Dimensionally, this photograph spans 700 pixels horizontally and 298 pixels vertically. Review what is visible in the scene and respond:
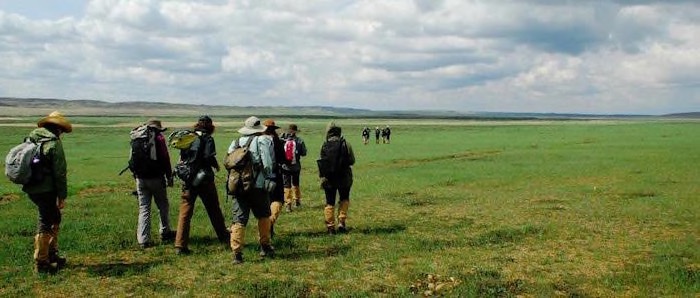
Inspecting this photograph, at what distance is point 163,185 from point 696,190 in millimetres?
17693

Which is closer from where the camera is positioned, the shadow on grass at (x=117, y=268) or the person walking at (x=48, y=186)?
the person walking at (x=48, y=186)

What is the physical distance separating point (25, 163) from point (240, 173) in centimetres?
328

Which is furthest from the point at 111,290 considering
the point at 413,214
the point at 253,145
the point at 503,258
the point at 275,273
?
the point at 413,214

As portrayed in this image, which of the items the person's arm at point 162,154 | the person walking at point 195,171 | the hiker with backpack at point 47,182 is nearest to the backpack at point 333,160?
the person walking at point 195,171

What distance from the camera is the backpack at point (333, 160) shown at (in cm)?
1224

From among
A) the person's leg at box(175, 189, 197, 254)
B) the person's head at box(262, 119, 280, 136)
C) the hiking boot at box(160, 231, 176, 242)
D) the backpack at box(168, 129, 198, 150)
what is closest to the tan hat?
the backpack at box(168, 129, 198, 150)

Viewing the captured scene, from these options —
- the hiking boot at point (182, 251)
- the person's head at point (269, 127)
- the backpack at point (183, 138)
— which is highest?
the person's head at point (269, 127)

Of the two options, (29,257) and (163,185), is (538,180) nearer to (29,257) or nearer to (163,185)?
(163,185)

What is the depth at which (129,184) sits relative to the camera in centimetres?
2359

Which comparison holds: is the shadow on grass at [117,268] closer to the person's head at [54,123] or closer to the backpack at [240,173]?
the backpack at [240,173]

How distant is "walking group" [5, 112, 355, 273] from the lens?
8.92 m

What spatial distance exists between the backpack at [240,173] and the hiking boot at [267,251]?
1189 millimetres

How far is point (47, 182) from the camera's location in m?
8.94

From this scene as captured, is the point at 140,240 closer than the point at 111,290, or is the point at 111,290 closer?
the point at 111,290
